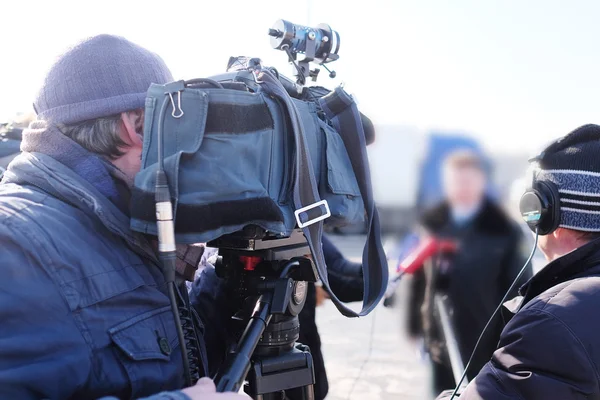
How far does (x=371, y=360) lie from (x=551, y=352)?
312cm

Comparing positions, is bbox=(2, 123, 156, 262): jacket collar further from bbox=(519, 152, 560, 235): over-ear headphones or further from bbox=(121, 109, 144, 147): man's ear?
bbox=(519, 152, 560, 235): over-ear headphones

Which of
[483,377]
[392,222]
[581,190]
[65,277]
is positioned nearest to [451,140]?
[392,222]

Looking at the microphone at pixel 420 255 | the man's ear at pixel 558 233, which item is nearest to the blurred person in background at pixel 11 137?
the microphone at pixel 420 255

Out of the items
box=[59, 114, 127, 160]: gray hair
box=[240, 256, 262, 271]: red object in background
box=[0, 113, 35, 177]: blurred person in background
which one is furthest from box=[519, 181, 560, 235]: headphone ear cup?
box=[0, 113, 35, 177]: blurred person in background

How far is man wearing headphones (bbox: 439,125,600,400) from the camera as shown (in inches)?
41.2

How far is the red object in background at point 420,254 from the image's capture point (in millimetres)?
2605

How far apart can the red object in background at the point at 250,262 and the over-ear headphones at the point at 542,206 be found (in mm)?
668

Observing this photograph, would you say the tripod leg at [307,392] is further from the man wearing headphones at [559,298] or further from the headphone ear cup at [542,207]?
the headphone ear cup at [542,207]

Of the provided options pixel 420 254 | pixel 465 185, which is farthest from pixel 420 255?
pixel 465 185

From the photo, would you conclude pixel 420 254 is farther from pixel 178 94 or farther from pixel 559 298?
pixel 178 94

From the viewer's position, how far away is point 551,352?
1054 millimetres

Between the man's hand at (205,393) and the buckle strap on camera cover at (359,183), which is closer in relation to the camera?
the man's hand at (205,393)

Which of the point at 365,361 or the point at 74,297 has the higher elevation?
the point at 74,297

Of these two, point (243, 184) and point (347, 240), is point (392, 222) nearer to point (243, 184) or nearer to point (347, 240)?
point (243, 184)
